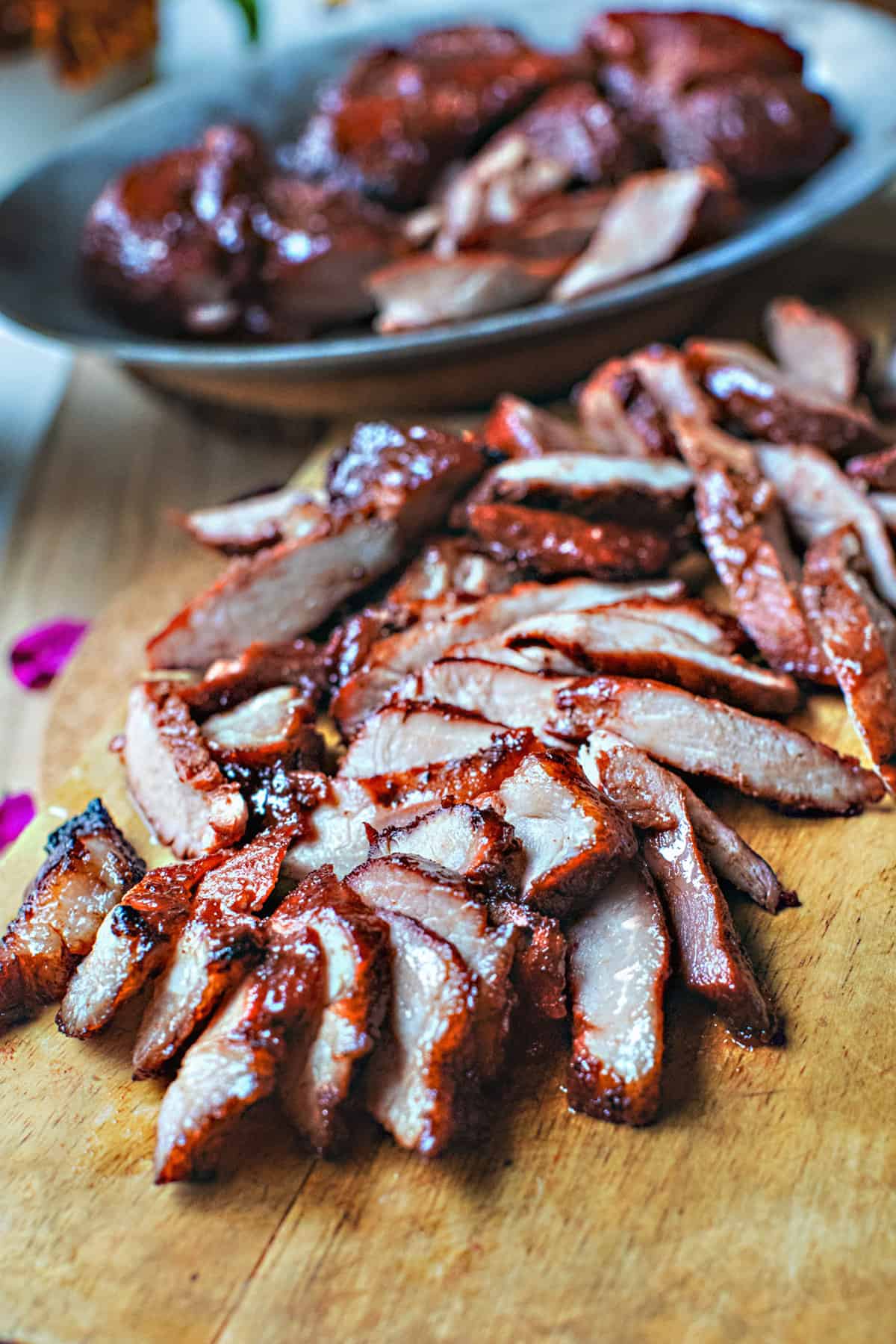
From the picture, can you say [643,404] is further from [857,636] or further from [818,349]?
[857,636]

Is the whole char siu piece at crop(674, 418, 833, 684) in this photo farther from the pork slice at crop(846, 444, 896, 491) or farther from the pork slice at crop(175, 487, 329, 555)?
the pork slice at crop(175, 487, 329, 555)

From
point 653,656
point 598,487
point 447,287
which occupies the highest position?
point 447,287

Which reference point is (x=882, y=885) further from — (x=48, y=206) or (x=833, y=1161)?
(x=48, y=206)

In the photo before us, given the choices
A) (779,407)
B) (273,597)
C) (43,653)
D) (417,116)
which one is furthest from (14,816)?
(417,116)

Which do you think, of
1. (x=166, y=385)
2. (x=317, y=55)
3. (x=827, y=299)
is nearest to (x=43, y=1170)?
(x=166, y=385)

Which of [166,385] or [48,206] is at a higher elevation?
[48,206]
